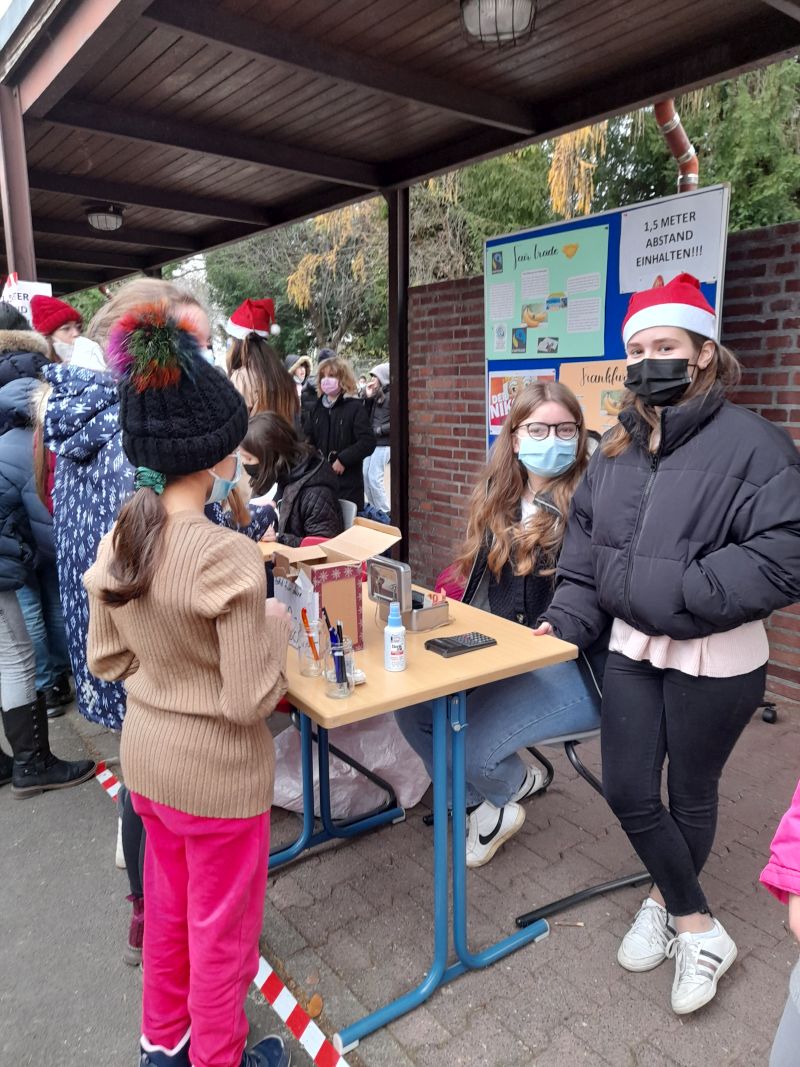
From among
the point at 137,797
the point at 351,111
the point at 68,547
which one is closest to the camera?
the point at 137,797

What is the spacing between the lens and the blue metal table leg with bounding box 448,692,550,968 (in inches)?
81.1

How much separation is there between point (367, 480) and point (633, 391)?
6.63 meters

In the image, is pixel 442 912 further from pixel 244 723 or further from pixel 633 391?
pixel 633 391

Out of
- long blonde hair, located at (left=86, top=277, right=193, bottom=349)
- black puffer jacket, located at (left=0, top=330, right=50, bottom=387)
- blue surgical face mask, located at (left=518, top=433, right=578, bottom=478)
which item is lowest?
blue surgical face mask, located at (left=518, top=433, right=578, bottom=478)

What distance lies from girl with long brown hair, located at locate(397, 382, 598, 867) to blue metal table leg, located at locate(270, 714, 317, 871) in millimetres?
379

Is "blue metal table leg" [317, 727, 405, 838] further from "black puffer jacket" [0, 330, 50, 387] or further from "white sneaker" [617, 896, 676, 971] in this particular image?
"black puffer jacket" [0, 330, 50, 387]

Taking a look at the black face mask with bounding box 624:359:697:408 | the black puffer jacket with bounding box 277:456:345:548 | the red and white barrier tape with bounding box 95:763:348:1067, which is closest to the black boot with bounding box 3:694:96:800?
the black puffer jacket with bounding box 277:456:345:548

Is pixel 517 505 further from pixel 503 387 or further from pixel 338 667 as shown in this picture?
pixel 503 387

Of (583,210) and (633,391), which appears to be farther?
(583,210)

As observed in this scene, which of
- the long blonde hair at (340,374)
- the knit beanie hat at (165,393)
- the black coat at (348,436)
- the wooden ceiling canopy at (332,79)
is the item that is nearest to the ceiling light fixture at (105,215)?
the wooden ceiling canopy at (332,79)

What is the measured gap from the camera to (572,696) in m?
2.34

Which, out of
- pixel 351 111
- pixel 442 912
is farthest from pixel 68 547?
pixel 351 111

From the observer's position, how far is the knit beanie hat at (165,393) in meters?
1.50

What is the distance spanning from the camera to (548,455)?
2.59 meters
